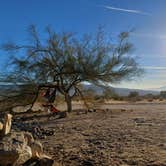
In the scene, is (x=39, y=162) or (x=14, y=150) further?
(x=39, y=162)

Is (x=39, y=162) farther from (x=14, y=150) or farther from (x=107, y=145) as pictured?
(x=107, y=145)

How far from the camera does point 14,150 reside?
793 centimetres

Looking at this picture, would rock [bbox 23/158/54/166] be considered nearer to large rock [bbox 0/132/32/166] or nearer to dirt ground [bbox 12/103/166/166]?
large rock [bbox 0/132/32/166]

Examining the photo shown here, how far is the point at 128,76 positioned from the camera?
25109 millimetres

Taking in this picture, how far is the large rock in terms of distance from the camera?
7816 millimetres

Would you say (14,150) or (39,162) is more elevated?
(14,150)

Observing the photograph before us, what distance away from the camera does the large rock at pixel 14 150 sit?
25.6 ft

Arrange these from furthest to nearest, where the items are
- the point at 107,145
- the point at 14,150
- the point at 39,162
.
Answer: the point at 107,145
the point at 39,162
the point at 14,150

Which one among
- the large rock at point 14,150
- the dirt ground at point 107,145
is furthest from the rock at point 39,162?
the dirt ground at point 107,145

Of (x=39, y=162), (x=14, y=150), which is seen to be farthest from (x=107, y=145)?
(x=14, y=150)

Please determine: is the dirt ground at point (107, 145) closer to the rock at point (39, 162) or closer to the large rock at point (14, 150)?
the rock at point (39, 162)

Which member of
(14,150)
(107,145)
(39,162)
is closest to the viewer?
(14,150)

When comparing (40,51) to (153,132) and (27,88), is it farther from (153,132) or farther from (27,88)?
(153,132)

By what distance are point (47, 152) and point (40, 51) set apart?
1409 cm
